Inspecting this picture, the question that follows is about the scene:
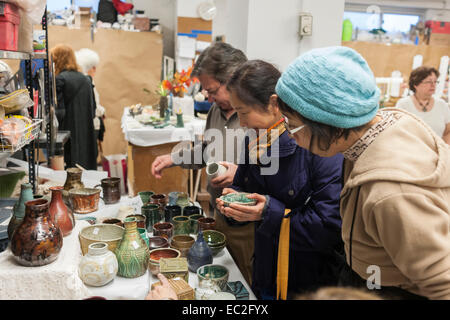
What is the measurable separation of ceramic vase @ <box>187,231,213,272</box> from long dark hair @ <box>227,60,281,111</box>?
0.61 meters

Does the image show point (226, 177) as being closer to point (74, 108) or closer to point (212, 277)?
point (212, 277)

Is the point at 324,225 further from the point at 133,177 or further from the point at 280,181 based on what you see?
the point at 133,177

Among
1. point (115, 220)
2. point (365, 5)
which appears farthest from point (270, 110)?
point (365, 5)

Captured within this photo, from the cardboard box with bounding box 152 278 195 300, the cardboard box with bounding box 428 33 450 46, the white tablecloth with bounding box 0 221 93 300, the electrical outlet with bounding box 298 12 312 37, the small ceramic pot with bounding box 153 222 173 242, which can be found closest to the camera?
the white tablecloth with bounding box 0 221 93 300

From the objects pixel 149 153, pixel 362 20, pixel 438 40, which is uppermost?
pixel 362 20

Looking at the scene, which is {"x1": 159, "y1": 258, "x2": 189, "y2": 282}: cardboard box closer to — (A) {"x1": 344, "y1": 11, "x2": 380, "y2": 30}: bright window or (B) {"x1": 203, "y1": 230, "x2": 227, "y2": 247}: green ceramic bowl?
(B) {"x1": 203, "y1": 230, "x2": 227, "y2": 247}: green ceramic bowl

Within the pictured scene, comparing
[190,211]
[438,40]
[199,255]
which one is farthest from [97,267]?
[438,40]

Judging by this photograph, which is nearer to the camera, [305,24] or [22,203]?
[22,203]

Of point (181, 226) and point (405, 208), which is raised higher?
point (405, 208)

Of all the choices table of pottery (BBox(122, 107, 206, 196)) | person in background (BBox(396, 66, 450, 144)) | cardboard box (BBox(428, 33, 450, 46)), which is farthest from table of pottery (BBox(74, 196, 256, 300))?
cardboard box (BBox(428, 33, 450, 46))

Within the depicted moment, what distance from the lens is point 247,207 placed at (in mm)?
1456

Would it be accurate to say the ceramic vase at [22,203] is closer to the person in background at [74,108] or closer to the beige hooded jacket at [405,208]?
the beige hooded jacket at [405,208]

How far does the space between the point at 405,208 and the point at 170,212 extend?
1402 millimetres

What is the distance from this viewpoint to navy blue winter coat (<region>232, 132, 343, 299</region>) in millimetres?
1462
